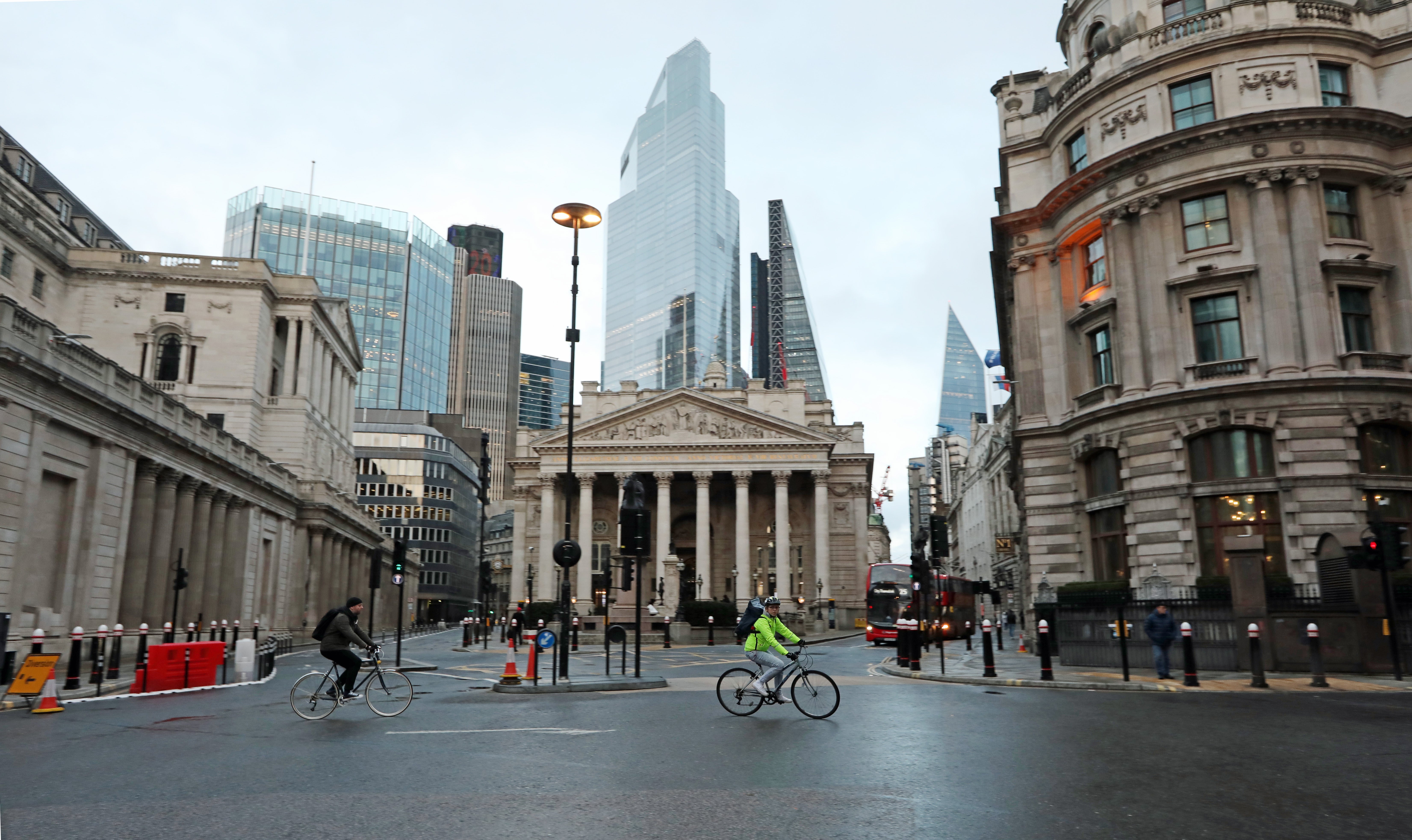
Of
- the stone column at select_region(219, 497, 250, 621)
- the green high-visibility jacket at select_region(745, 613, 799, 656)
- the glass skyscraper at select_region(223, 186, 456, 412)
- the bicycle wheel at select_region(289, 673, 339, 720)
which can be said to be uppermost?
the glass skyscraper at select_region(223, 186, 456, 412)

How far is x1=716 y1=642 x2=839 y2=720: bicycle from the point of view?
13.0m

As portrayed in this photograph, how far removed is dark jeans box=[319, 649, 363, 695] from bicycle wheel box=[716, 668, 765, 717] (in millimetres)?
5116

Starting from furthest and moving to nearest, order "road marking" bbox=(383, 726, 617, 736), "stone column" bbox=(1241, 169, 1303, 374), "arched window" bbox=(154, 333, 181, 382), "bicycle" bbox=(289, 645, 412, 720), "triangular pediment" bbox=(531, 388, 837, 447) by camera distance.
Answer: "triangular pediment" bbox=(531, 388, 837, 447)
"arched window" bbox=(154, 333, 181, 382)
"stone column" bbox=(1241, 169, 1303, 374)
"bicycle" bbox=(289, 645, 412, 720)
"road marking" bbox=(383, 726, 617, 736)

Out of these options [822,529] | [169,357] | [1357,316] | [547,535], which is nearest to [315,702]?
[1357,316]

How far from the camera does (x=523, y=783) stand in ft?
26.7

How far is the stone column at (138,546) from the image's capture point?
3123 cm

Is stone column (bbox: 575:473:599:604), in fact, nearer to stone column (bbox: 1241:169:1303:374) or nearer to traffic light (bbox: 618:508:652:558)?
stone column (bbox: 1241:169:1303:374)

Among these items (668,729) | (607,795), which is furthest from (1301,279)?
(607,795)

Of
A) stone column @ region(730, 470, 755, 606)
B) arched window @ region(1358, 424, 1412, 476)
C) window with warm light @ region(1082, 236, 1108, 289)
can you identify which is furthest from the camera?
stone column @ region(730, 470, 755, 606)

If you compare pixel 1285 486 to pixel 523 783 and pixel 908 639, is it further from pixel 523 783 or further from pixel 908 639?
pixel 523 783

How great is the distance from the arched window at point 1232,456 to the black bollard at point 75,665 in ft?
90.6

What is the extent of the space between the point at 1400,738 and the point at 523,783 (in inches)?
376

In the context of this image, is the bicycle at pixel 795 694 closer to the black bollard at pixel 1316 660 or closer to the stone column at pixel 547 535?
the black bollard at pixel 1316 660

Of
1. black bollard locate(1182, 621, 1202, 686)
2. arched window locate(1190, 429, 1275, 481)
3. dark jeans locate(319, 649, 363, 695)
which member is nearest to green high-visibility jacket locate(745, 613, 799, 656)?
dark jeans locate(319, 649, 363, 695)
